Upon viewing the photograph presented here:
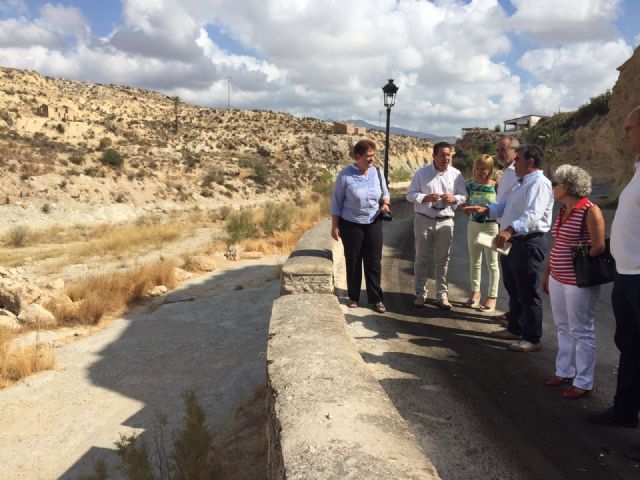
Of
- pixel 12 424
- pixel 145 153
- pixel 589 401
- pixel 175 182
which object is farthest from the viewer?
pixel 145 153

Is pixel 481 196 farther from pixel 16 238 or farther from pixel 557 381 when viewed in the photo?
pixel 16 238

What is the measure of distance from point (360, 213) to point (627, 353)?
2757mm

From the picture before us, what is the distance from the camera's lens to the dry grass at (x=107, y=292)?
7961 millimetres

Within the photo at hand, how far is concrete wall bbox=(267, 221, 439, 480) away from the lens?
1884 mm

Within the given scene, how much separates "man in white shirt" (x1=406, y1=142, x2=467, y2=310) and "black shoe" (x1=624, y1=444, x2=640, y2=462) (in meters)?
2.84

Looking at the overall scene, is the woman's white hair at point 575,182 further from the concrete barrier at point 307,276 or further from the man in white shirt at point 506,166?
the concrete barrier at point 307,276

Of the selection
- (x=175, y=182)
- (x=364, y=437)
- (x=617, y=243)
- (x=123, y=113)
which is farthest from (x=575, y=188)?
(x=123, y=113)

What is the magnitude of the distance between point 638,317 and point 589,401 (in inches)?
37.5

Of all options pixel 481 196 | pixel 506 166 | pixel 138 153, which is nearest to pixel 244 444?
pixel 481 196

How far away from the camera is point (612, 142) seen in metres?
20.0

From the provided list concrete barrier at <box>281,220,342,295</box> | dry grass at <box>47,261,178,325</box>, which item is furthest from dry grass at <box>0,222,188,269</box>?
concrete barrier at <box>281,220,342,295</box>

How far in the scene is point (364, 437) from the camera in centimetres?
208

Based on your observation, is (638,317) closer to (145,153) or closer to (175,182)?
(175,182)

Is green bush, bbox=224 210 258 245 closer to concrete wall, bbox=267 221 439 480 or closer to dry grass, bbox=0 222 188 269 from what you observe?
dry grass, bbox=0 222 188 269
